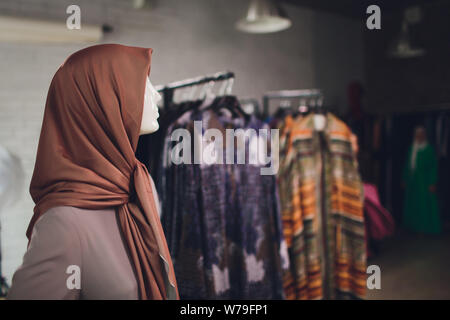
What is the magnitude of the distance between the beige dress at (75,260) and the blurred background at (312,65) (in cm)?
86

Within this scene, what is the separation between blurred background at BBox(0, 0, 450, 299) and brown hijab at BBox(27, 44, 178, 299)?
851mm

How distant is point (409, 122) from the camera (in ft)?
15.3

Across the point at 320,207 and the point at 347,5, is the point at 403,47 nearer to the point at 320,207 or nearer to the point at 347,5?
the point at 347,5

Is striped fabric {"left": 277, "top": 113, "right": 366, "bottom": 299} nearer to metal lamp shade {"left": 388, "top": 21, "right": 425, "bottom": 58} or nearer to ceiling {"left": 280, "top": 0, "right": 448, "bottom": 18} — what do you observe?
metal lamp shade {"left": 388, "top": 21, "right": 425, "bottom": 58}

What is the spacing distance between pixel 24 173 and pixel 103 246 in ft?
4.54

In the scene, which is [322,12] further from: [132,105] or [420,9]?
[132,105]

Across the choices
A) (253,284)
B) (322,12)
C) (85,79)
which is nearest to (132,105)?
(85,79)

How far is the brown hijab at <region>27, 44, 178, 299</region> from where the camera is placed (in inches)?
34.7

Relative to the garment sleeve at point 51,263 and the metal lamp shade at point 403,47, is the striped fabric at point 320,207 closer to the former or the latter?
the garment sleeve at point 51,263

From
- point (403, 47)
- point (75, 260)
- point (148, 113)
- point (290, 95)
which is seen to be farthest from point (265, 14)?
point (75, 260)

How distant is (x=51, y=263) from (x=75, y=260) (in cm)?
5

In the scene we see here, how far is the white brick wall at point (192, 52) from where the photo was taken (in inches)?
87.8

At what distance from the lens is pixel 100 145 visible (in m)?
0.91

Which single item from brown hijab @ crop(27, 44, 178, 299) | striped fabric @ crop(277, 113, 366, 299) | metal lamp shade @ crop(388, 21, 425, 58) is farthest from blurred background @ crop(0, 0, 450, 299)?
brown hijab @ crop(27, 44, 178, 299)
